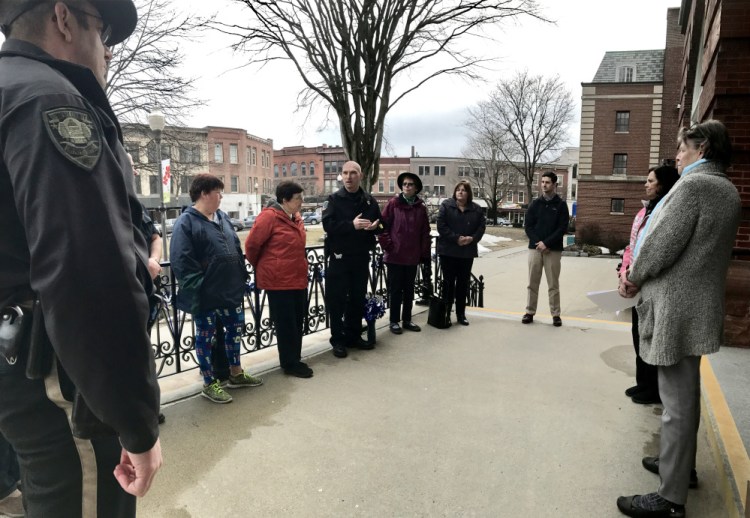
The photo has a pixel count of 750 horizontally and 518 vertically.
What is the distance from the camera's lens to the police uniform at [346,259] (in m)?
5.16

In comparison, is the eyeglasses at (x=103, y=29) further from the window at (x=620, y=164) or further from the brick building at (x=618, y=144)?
the window at (x=620, y=164)

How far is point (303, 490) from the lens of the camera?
8.93 ft

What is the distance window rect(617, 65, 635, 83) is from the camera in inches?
1171

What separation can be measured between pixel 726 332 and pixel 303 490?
4.91 meters

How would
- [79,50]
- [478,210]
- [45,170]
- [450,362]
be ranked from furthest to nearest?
[478,210], [450,362], [79,50], [45,170]

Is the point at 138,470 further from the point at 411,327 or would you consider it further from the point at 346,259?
the point at 411,327

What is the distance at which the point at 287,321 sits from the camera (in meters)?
4.47

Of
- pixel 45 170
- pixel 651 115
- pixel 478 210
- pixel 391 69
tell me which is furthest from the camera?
pixel 651 115

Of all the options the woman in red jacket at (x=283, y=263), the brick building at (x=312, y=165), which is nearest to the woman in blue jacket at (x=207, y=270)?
the woman in red jacket at (x=283, y=263)

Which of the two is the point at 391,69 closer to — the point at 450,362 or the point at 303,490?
the point at 450,362

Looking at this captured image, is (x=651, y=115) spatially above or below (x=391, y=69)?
above

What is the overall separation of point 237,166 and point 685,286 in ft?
189

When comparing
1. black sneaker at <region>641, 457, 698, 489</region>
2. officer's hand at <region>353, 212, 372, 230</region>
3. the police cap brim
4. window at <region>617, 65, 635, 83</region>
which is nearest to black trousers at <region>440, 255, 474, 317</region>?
officer's hand at <region>353, 212, 372, 230</region>

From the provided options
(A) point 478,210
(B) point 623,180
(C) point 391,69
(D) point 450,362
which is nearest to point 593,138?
(B) point 623,180
